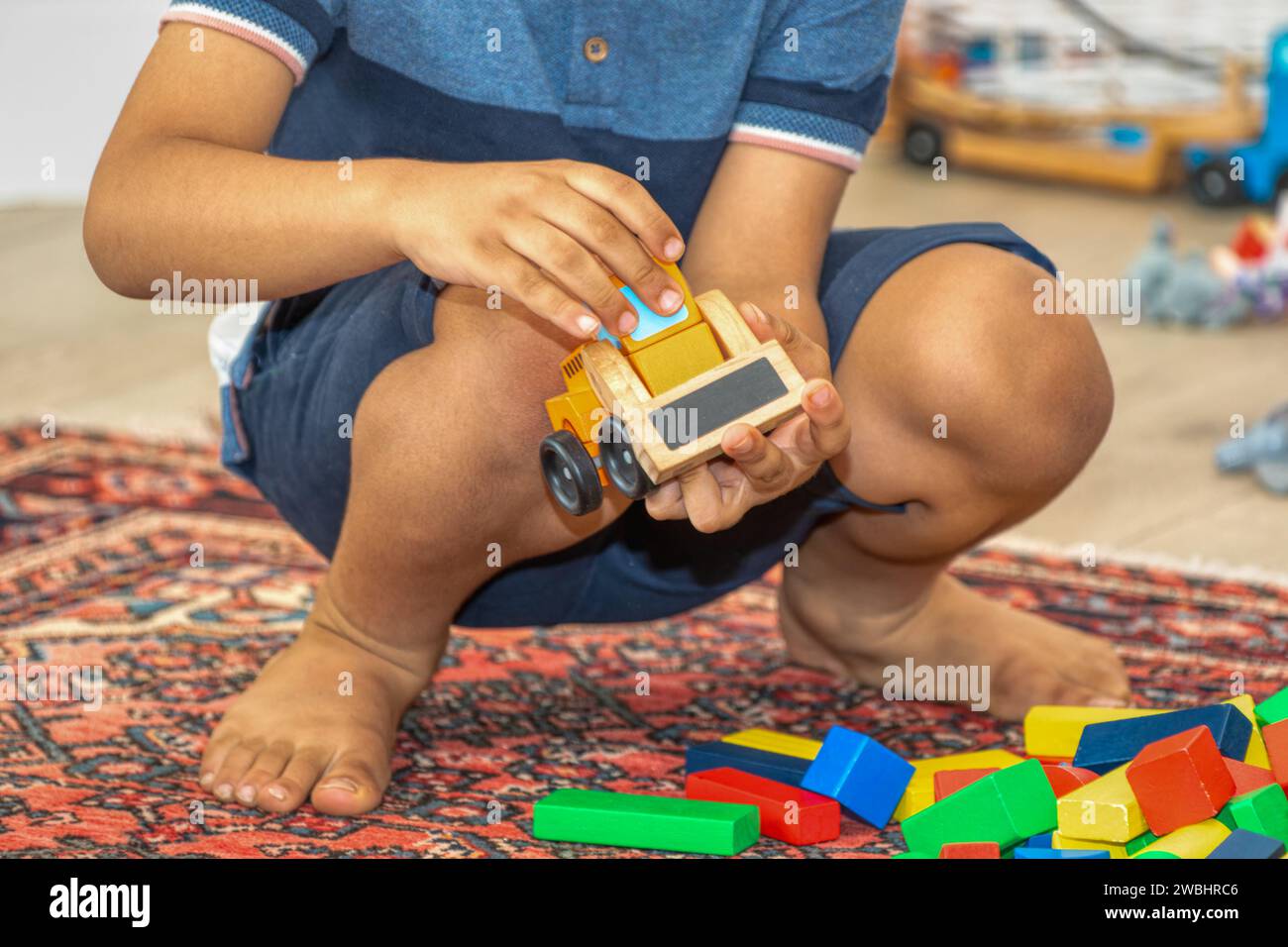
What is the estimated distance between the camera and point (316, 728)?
94 cm

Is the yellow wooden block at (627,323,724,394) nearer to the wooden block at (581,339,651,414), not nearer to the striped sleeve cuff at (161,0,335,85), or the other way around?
the wooden block at (581,339,651,414)

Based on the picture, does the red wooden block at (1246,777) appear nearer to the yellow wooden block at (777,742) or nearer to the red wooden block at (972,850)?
the red wooden block at (972,850)

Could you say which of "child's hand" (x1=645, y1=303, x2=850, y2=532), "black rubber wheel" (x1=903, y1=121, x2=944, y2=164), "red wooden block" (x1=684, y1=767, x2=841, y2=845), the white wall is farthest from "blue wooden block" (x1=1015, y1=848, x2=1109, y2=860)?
the white wall

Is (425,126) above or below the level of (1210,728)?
above

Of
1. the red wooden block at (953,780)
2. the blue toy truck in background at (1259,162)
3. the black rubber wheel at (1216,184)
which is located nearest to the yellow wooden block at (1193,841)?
the red wooden block at (953,780)

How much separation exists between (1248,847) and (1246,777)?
0.08 metres

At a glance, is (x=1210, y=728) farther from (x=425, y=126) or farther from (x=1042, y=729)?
(x=425, y=126)

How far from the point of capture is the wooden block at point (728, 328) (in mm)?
812

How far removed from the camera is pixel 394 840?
0.85 meters

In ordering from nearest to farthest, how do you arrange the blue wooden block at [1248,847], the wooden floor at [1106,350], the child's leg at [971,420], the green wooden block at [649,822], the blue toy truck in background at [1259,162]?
1. the blue wooden block at [1248,847]
2. the green wooden block at [649,822]
3. the child's leg at [971,420]
4. the wooden floor at [1106,350]
5. the blue toy truck in background at [1259,162]

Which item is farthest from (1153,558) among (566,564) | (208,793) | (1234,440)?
(208,793)

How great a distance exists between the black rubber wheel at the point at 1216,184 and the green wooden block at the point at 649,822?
1869 millimetres
